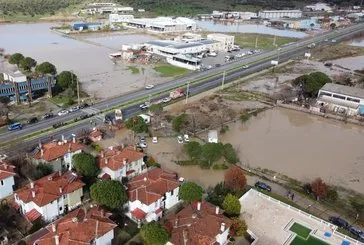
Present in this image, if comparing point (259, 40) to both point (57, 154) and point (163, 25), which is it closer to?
point (163, 25)

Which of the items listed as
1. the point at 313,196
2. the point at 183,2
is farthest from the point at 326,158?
the point at 183,2

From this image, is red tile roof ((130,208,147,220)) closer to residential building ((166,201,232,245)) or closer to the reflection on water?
residential building ((166,201,232,245))

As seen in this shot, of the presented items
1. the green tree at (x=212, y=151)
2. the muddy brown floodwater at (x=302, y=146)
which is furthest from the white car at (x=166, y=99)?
the green tree at (x=212, y=151)

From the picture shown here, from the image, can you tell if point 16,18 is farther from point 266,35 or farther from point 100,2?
point 266,35

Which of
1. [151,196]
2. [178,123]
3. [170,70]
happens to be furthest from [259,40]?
[151,196]

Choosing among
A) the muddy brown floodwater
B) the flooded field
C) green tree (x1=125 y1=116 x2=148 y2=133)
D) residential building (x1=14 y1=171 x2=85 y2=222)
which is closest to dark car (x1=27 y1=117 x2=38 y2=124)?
green tree (x1=125 y1=116 x2=148 y2=133)

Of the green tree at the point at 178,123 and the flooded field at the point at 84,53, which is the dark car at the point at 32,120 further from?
the green tree at the point at 178,123
